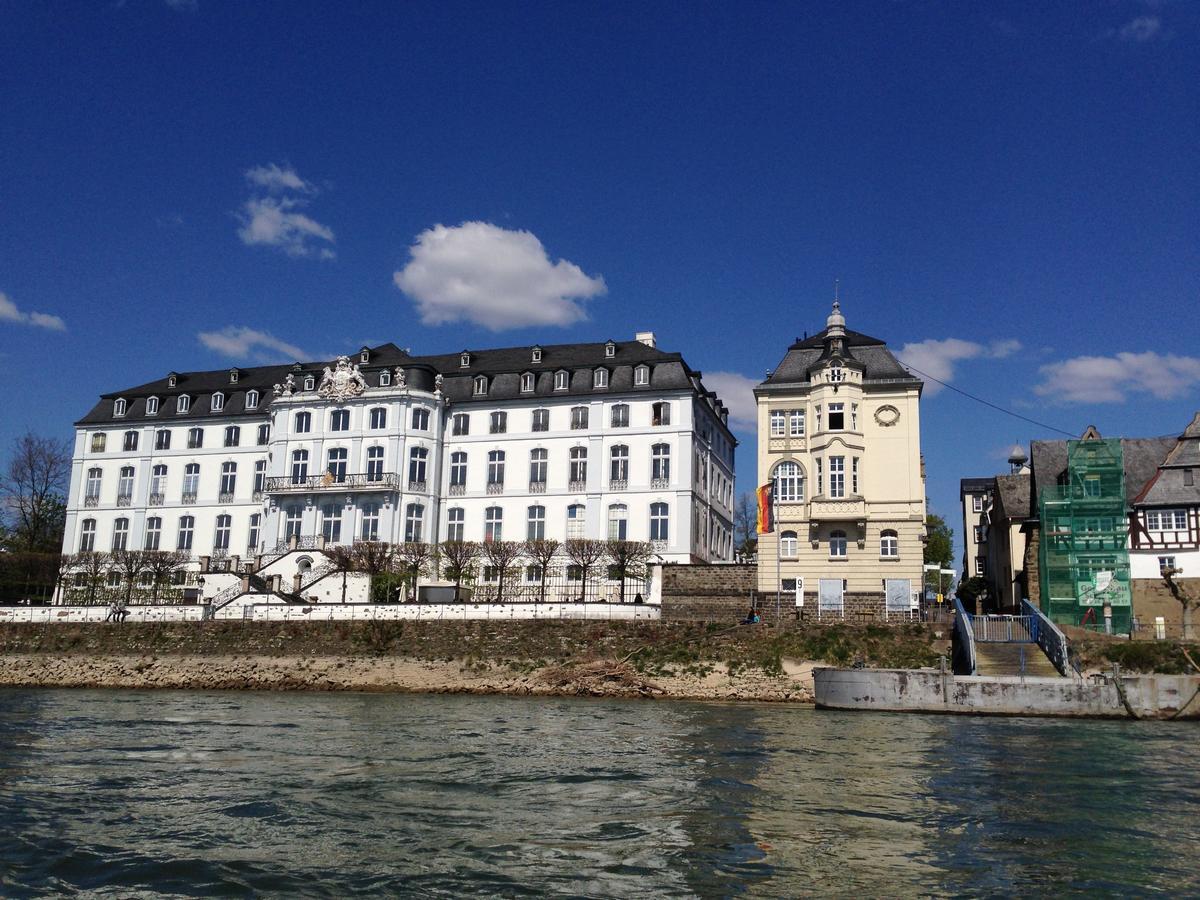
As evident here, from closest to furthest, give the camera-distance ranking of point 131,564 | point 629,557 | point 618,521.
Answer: point 629,557 < point 618,521 < point 131,564

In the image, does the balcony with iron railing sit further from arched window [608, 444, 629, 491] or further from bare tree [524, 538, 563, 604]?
arched window [608, 444, 629, 491]

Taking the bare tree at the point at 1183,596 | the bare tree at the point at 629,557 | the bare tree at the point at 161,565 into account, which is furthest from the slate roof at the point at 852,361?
→ the bare tree at the point at 161,565

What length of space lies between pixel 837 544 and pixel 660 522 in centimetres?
1061

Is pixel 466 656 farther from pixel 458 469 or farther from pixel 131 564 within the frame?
pixel 131 564

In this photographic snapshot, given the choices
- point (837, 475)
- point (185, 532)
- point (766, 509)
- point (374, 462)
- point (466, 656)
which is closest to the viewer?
point (466, 656)

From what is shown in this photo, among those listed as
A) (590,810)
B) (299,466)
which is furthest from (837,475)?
(590,810)

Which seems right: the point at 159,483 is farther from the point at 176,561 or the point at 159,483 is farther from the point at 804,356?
the point at 804,356

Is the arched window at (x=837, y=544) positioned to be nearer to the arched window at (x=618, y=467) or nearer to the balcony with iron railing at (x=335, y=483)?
the arched window at (x=618, y=467)

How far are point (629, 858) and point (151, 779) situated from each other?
9454 mm

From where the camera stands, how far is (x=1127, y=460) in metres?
51.7

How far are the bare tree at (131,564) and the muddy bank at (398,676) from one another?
11.5m

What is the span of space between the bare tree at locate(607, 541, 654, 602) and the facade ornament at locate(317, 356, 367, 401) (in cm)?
1890

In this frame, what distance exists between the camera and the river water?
420 inches

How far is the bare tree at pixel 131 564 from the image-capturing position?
193 ft
